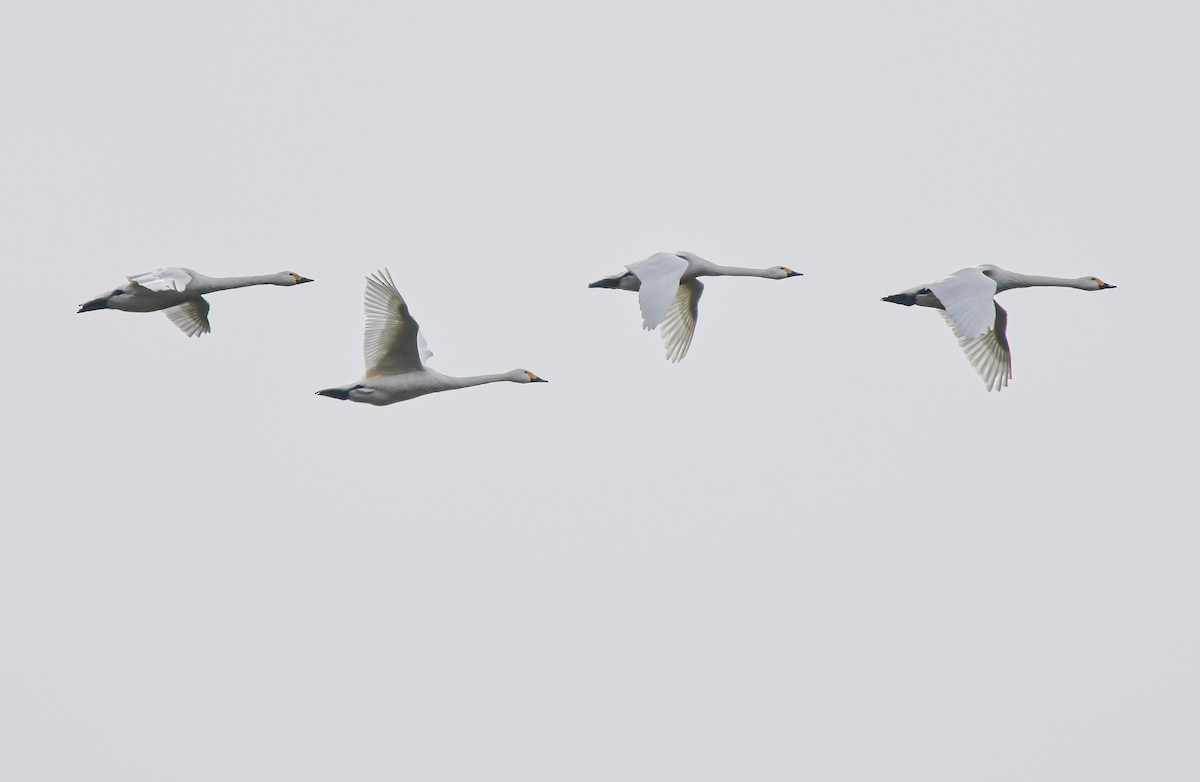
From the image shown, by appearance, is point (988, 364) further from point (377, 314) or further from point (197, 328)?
point (197, 328)

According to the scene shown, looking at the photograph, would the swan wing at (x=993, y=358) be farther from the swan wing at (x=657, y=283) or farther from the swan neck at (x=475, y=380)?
the swan neck at (x=475, y=380)

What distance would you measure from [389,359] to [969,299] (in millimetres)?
8715

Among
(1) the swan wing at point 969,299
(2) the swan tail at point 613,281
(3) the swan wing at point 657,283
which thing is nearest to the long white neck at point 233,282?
(2) the swan tail at point 613,281

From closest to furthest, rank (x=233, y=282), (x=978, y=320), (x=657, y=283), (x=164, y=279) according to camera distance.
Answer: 1. (x=978, y=320)
2. (x=657, y=283)
3. (x=164, y=279)
4. (x=233, y=282)

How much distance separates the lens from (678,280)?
113 feet

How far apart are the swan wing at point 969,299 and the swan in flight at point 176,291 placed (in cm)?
1098

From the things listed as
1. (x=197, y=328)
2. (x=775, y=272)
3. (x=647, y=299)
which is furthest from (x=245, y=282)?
(x=775, y=272)

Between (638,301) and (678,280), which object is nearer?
(638,301)

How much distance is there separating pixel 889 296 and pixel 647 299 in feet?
14.8

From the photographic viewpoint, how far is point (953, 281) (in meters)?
33.3

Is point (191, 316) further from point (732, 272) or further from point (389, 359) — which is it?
point (732, 272)

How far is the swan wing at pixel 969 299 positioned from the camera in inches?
1255

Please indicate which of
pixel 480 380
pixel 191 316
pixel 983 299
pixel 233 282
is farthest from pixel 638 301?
pixel 191 316

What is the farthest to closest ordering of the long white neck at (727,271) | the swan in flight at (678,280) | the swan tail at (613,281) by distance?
the long white neck at (727,271) → the swan tail at (613,281) → the swan in flight at (678,280)
